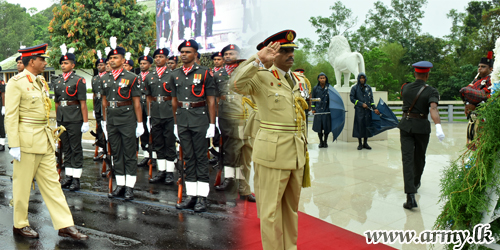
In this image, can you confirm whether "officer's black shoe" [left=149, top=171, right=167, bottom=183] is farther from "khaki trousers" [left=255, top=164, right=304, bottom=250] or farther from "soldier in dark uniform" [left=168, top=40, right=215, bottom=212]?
"khaki trousers" [left=255, top=164, right=304, bottom=250]

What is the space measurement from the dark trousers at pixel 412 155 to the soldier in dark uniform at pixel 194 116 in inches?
89.2

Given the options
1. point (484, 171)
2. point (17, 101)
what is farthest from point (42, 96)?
point (484, 171)

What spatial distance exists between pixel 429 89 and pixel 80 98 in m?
4.44

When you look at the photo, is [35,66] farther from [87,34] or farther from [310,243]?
[87,34]

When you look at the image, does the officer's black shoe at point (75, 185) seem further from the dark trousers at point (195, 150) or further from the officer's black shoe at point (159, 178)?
the dark trousers at point (195, 150)

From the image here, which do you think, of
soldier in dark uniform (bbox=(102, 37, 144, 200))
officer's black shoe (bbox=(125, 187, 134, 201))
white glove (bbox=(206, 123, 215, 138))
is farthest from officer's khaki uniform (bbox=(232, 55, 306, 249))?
soldier in dark uniform (bbox=(102, 37, 144, 200))

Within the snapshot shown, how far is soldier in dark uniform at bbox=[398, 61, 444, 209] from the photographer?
15.4 feet

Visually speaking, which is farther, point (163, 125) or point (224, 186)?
point (163, 125)

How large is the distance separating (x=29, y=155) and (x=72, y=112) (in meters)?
1.86

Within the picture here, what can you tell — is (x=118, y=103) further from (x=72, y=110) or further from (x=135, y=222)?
(x=135, y=222)

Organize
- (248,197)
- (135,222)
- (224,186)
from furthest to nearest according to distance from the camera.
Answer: (224,186), (135,222), (248,197)

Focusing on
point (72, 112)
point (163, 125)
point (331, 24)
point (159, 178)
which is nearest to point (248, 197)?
point (159, 178)

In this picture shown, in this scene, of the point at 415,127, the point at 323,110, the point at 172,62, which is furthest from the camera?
the point at 323,110

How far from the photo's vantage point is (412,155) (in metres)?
4.77
